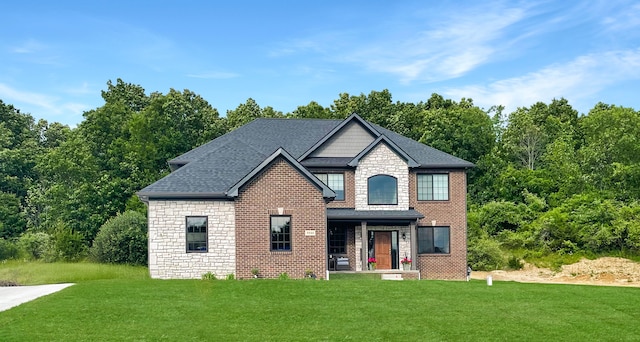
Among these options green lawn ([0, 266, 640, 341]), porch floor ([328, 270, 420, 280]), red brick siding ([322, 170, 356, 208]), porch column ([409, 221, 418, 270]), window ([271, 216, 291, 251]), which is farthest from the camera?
red brick siding ([322, 170, 356, 208])

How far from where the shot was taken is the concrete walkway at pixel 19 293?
1892cm

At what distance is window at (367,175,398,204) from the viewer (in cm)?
3147

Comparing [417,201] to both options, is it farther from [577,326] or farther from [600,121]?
[600,121]

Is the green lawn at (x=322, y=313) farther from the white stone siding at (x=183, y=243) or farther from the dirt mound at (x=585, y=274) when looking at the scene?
the dirt mound at (x=585, y=274)

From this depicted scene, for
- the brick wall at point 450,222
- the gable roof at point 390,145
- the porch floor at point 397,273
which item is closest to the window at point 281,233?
the porch floor at point 397,273

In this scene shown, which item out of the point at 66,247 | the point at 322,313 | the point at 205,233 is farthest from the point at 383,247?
the point at 66,247

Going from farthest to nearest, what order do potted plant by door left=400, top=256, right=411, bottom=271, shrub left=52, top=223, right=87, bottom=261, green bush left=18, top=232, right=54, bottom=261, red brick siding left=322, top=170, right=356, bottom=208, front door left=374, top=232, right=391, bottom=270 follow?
green bush left=18, top=232, right=54, bottom=261 → shrub left=52, top=223, right=87, bottom=261 → red brick siding left=322, top=170, right=356, bottom=208 → front door left=374, top=232, right=391, bottom=270 → potted plant by door left=400, top=256, right=411, bottom=271

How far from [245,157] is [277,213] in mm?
5013

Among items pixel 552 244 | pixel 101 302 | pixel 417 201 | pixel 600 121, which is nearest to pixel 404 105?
pixel 600 121

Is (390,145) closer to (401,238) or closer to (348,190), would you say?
(348,190)

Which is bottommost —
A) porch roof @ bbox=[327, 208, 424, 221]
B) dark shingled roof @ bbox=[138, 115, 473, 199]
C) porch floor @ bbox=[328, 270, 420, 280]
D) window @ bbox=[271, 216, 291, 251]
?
porch floor @ bbox=[328, 270, 420, 280]

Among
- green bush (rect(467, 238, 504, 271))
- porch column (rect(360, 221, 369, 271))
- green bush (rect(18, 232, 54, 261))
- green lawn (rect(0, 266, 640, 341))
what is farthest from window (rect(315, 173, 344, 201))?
green bush (rect(18, 232, 54, 261))

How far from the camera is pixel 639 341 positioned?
582 inches

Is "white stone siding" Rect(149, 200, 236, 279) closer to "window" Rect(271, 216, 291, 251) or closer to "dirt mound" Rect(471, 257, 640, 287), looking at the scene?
"window" Rect(271, 216, 291, 251)
